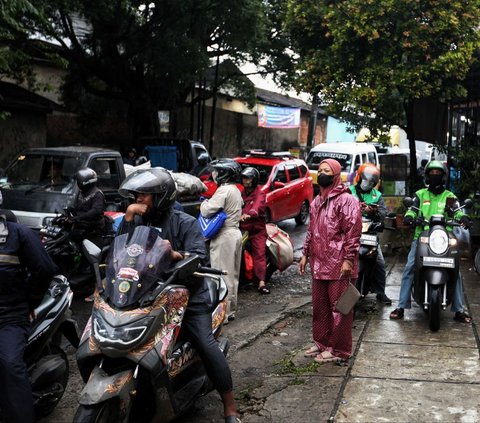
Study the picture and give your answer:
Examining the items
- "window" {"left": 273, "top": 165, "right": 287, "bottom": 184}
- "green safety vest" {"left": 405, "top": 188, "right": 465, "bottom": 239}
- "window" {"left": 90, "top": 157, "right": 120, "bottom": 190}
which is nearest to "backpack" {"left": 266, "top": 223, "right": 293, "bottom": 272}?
"green safety vest" {"left": 405, "top": 188, "right": 465, "bottom": 239}

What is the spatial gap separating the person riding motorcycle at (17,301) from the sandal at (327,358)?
2.47 metres

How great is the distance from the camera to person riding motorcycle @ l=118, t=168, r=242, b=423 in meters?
4.36

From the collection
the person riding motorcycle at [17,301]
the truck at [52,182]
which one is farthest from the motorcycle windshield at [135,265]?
the truck at [52,182]

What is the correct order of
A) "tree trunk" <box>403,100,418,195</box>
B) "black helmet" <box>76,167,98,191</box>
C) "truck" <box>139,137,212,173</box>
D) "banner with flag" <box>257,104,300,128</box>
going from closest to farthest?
"black helmet" <box>76,167,98,191</box>, "tree trunk" <box>403,100,418,195</box>, "truck" <box>139,137,212,173</box>, "banner with flag" <box>257,104,300,128</box>

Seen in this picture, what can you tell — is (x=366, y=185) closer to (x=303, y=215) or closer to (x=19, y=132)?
(x=303, y=215)

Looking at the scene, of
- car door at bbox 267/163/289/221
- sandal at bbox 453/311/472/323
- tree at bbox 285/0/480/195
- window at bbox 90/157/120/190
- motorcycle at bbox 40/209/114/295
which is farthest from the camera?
car door at bbox 267/163/289/221

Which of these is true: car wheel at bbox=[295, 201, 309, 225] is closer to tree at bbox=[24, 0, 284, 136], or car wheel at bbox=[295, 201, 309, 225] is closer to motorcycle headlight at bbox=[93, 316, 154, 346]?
tree at bbox=[24, 0, 284, 136]

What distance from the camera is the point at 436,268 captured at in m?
6.74

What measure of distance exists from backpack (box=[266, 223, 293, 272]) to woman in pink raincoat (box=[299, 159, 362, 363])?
314cm

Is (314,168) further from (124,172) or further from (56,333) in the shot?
(56,333)

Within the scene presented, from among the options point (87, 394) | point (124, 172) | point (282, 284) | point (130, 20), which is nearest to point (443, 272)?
point (282, 284)

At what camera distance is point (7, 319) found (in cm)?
422

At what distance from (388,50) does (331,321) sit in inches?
294

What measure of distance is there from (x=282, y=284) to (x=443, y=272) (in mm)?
3478
